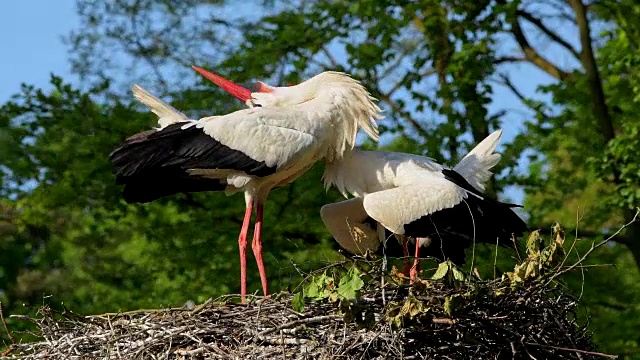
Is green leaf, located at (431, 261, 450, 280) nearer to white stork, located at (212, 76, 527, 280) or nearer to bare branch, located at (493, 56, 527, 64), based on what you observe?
white stork, located at (212, 76, 527, 280)

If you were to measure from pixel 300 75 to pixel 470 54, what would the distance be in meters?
1.95

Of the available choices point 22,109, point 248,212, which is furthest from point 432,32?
point 248,212

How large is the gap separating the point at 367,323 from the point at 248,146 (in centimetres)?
228

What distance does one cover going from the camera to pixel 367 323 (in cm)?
693

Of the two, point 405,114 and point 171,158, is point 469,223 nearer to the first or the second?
point 171,158

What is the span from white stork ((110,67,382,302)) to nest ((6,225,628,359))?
1.21 metres

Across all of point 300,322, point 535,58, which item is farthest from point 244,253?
point 535,58

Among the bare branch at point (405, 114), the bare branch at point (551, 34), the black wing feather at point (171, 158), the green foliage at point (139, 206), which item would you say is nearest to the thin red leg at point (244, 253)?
the black wing feather at point (171, 158)

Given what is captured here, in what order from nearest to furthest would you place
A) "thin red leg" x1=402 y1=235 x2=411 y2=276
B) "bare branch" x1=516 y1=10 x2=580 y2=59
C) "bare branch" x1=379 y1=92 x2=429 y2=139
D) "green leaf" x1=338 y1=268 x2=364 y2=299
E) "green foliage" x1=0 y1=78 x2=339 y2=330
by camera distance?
1. "green leaf" x1=338 y1=268 x2=364 y2=299
2. "thin red leg" x1=402 y1=235 x2=411 y2=276
3. "green foliage" x1=0 y1=78 x2=339 y2=330
4. "bare branch" x1=379 y1=92 x2=429 y2=139
5. "bare branch" x1=516 y1=10 x2=580 y2=59

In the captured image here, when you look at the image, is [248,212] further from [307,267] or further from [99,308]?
[99,308]

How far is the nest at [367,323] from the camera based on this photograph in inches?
279

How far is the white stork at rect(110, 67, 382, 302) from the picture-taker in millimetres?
8750

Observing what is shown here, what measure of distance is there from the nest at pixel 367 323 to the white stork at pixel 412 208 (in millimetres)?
1153

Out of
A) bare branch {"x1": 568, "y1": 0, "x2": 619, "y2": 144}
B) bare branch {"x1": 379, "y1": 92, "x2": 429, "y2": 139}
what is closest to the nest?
bare branch {"x1": 379, "y1": 92, "x2": 429, "y2": 139}
